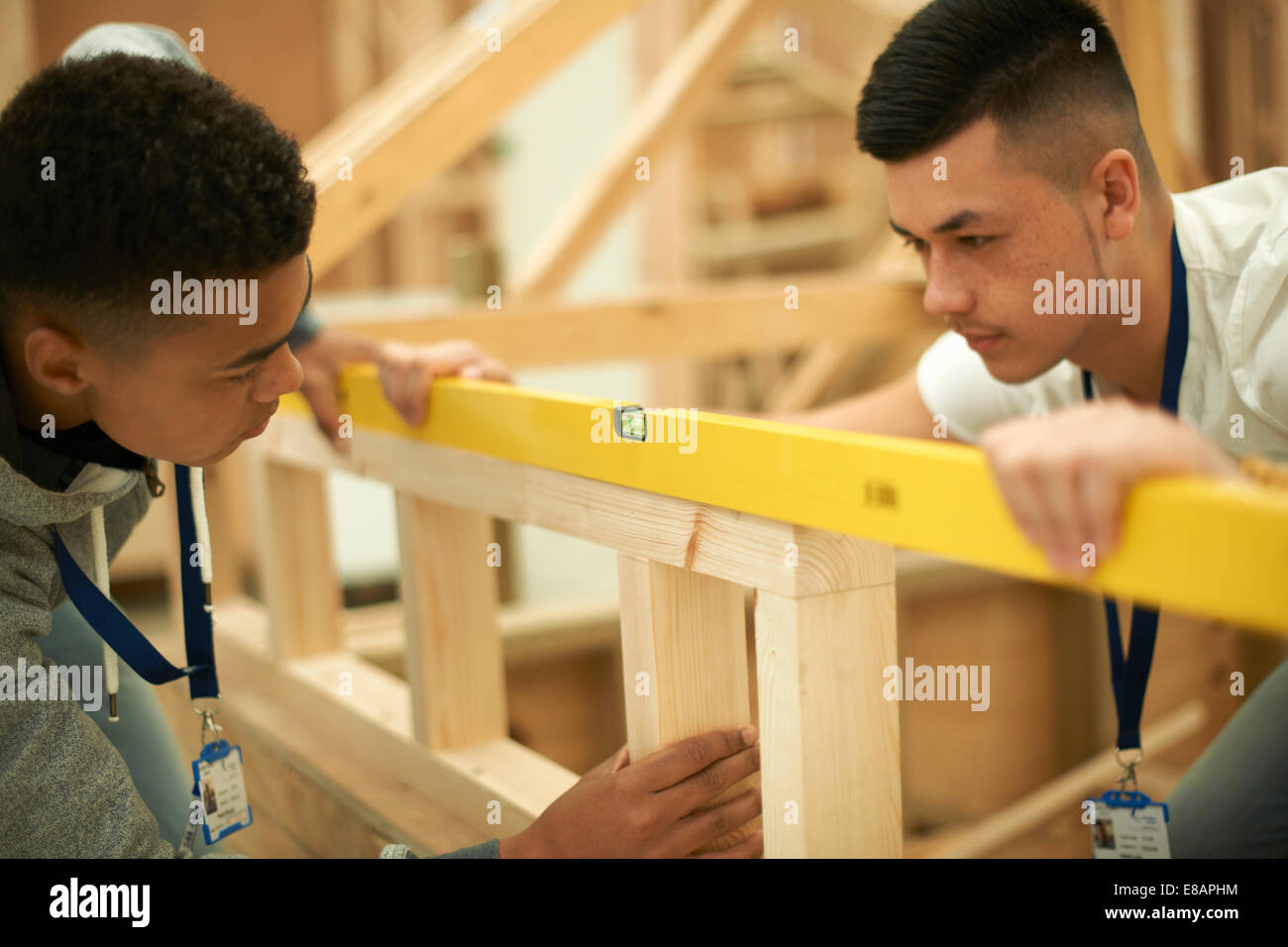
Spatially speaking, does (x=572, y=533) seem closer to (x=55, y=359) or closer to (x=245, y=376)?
(x=245, y=376)

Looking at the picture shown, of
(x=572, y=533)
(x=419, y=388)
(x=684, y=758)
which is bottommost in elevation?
(x=684, y=758)

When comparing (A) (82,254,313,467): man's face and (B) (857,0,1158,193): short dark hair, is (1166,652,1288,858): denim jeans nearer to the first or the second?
(B) (857,0,1158,193): short dark hair

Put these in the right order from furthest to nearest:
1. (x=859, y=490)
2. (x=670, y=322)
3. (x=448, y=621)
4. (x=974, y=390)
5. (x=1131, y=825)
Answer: (x=670, y=322), (x=974, y=390), (x=448, y=621), (x=1131, y=825), (x=859, y=490)

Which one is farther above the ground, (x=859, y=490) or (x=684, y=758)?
(x=859, y=490)

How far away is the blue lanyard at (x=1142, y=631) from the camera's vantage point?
1.12m

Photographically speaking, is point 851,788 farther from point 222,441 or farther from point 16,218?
point 16,218

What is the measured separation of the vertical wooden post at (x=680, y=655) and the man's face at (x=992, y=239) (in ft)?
1.56

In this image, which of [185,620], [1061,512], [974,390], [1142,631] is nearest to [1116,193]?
[974,390]

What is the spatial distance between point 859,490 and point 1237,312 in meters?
0.71

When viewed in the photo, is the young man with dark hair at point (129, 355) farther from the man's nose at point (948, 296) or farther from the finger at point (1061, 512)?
the man's nose at point (948, 296)

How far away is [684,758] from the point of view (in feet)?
3.21

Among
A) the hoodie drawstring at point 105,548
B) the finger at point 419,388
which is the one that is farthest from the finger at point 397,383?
the hoodie drawstring at point 105,548

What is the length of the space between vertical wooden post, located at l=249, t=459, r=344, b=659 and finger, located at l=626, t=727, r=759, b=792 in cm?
90
